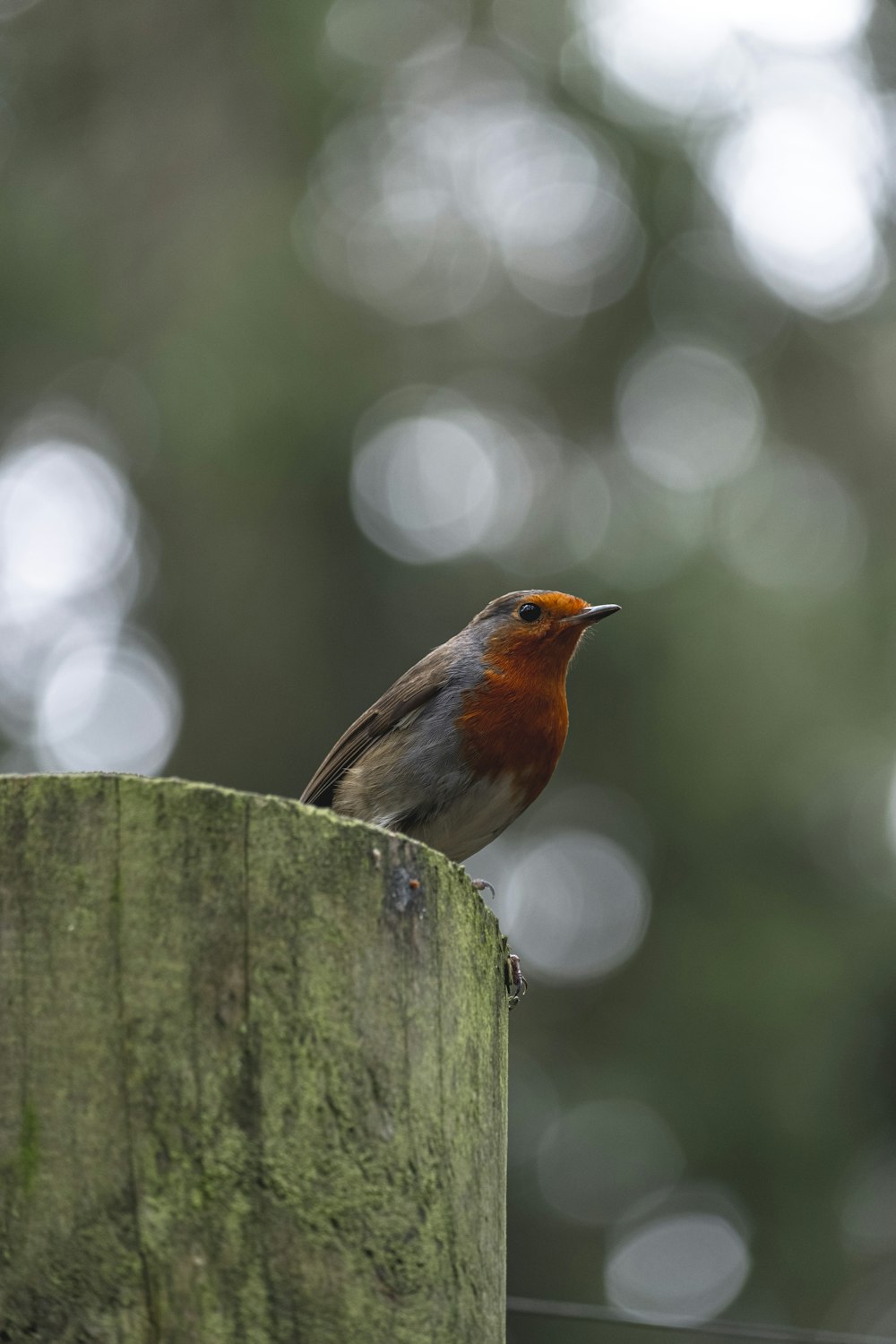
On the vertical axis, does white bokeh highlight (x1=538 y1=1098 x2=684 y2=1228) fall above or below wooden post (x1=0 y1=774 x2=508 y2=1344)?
above

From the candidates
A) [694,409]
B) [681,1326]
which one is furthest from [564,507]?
[681,1326]

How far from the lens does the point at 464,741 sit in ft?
14.4

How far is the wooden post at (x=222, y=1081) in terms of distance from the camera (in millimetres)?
1423

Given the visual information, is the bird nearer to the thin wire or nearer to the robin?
the robin

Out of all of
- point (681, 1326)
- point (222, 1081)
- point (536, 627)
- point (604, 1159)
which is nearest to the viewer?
point (222, 1081)

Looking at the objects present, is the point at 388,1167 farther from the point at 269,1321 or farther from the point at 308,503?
the point at 308,503

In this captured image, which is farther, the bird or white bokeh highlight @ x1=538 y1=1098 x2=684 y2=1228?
white bokeh highlight @ x1=538 y1=1098 x2=684 y2=1228

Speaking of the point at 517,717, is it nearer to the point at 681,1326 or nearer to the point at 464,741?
the point at 464,741

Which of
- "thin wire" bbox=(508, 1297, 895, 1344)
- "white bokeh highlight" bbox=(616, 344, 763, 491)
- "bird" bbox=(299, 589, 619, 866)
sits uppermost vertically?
"white bokeh highlight" bbox=(616, 344, 763, 491)

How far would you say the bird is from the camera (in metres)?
4.34

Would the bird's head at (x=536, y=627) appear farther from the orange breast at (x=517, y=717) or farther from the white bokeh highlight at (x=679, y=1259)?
the white bokeh highlight at (x=679, y=1259)

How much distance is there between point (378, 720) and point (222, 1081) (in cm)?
316

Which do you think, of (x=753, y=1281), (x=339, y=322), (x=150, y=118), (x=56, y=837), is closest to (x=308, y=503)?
(x=339, y=322)

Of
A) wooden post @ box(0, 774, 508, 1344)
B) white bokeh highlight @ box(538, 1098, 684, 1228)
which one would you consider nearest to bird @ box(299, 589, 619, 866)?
wooden post @ box(0, 774, 508, 1344)
